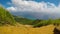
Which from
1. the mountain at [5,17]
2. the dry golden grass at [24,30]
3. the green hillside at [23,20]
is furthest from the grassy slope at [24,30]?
the mountain at [5,17]

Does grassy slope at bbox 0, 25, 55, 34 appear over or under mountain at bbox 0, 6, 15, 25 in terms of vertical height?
under

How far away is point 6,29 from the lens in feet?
23.5

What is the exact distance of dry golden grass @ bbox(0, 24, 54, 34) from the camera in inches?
280

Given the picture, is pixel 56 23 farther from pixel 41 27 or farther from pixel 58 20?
pixel 41 27

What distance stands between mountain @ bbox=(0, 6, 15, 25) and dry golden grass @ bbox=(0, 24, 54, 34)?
40 cm

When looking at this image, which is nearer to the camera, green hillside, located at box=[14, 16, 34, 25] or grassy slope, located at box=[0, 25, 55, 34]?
grassy slope, located at box=[0, 25, 55, 34]

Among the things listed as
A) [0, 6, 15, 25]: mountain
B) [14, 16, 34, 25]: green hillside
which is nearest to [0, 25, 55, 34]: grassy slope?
[14, 16, 34, 25]: green hillside

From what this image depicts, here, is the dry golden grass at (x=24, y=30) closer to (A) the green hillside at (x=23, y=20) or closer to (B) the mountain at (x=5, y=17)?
(A) the green hillside at (x=23, y=20)

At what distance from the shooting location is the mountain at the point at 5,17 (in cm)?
774

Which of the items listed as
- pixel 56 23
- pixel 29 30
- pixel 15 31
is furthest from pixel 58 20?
pixel 15 31

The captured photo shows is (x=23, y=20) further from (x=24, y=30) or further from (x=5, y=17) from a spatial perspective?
(x=5, y=17)

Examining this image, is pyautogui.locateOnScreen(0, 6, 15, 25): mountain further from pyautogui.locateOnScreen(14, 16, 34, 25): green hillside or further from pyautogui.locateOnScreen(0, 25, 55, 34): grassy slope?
pyautogui.locateOnScreen(0, 25, 55, 34): grassy slope

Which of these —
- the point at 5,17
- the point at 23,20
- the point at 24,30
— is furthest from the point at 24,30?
the point at 5,17

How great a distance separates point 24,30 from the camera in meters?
7.43
